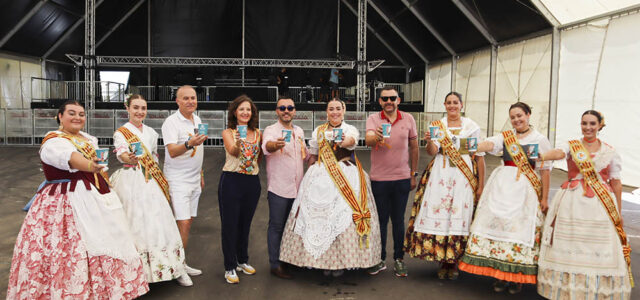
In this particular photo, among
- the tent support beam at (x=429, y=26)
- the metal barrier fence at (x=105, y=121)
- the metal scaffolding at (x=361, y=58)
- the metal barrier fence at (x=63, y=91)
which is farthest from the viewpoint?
the metal barrier fence at (x=63, y=91)

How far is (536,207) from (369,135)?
142 cm

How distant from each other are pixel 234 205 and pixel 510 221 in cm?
216

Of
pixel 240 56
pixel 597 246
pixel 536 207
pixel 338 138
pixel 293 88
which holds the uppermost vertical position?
pixel 240 56

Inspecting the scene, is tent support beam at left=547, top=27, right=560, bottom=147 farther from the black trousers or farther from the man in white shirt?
the man in white shirt

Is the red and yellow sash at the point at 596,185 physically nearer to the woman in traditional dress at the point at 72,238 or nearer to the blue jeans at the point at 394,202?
the blue jeans at the point at 394,202

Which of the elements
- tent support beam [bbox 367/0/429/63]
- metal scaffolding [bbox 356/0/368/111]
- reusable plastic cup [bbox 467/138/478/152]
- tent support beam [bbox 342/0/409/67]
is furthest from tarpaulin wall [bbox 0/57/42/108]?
reusable plastic cup [bbox 467/138/478/152]

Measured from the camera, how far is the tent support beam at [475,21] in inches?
611

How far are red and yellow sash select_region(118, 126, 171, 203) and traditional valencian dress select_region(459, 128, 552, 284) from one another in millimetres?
2453

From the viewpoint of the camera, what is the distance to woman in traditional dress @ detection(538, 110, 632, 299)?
3.49 metres

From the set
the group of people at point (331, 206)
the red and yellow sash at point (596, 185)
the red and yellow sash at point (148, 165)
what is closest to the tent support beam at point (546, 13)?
the group of people at point (331, 206)

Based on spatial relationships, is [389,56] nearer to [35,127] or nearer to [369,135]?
[35,127]

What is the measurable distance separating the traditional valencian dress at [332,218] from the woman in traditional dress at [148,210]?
926 millimetres

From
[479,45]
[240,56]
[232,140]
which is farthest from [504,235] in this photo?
[240,56]

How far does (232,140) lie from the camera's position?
3.97 m
